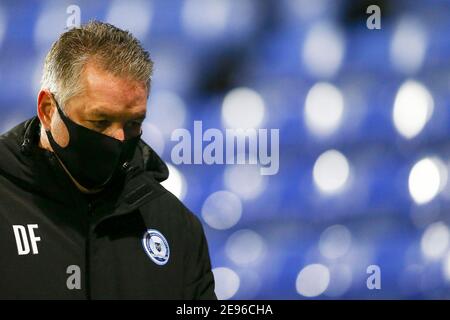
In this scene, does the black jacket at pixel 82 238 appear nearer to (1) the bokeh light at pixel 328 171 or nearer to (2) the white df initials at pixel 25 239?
(2) the white df initials at pixel 25 239

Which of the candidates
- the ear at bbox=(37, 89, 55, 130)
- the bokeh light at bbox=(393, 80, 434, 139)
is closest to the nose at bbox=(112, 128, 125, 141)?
the ear at bbox=(37, 89, 55, 130)

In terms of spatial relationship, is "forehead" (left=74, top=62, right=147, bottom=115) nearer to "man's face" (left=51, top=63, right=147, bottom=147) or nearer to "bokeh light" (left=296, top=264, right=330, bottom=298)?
"man's face" (left=51, top=63, right=147, bottom=147)

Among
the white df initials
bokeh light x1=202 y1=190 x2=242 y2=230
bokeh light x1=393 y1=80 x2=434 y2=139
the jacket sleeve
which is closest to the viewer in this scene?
the white df initials

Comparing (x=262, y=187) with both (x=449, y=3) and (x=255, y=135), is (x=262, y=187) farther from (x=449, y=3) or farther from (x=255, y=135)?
(x=449, y=3)

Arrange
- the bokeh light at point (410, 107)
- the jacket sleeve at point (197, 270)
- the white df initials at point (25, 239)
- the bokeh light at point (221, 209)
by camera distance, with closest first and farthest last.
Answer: the white df initials at point (25, 239), the jacket sleeve at point (197, 270), the bokeh light at point (221, 209), the bokeh light at point (410, 107)

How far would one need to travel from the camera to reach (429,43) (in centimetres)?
218

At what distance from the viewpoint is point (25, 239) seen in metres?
1.11

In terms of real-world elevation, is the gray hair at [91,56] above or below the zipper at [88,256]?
above

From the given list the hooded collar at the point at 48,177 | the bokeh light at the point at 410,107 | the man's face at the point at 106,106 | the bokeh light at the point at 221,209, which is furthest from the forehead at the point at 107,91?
the bokeh light at the point at 410,107

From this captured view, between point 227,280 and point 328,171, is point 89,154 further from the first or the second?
point 328,171

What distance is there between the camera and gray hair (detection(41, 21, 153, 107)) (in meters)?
1.16

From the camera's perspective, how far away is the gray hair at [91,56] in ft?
3.82

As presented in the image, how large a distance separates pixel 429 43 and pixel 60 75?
1359 mm
